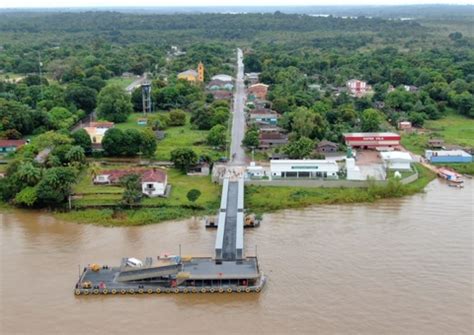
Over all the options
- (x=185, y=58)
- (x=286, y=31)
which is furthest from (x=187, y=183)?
(x=286, y=31)

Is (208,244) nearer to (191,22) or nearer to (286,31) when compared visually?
(286,31)

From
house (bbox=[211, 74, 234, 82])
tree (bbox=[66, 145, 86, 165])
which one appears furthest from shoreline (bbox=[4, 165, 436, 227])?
house (bbox=[211, 74, 234, 82])

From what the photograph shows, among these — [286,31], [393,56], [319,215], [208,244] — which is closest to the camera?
[208,244]

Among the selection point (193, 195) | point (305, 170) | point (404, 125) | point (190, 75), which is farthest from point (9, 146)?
point (190, 75)

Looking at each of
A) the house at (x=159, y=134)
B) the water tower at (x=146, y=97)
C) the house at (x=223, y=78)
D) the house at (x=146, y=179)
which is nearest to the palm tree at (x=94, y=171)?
the house at (x=146, y=179)

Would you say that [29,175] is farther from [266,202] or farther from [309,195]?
[309,195]

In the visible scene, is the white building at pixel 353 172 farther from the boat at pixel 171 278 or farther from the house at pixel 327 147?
the boat at pixel 171 278

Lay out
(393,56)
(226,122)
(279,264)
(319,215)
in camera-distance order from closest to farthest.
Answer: (279,264) < (319,215) < (226,122) < (393,56)
